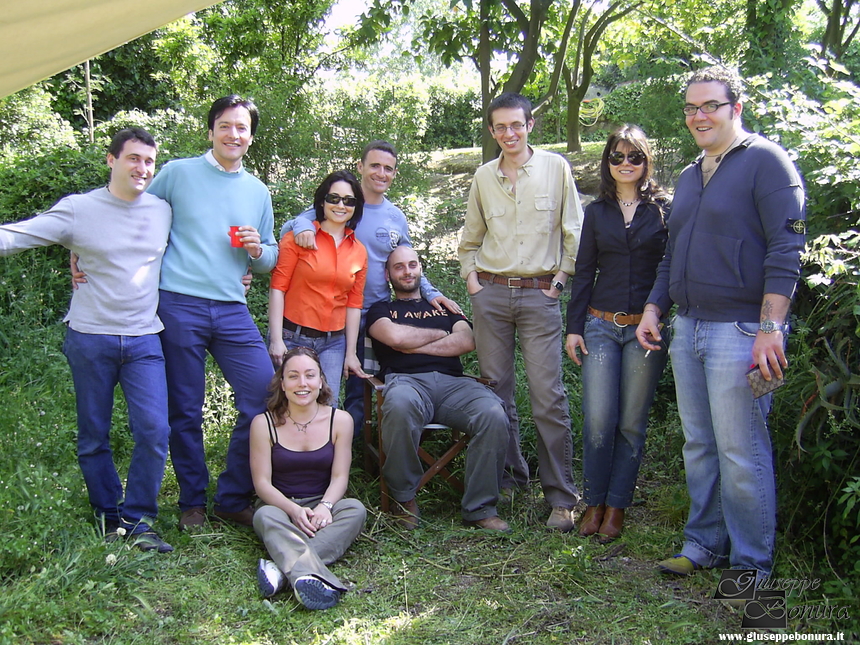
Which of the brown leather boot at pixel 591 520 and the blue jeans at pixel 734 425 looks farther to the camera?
the brown leather boot at pixel 591 520

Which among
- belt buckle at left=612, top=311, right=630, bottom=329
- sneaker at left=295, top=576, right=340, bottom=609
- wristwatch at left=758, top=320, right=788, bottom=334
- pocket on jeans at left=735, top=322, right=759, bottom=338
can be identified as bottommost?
sneaker at left=295, top=576, right=340, bottom=609

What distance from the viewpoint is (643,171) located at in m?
3.71

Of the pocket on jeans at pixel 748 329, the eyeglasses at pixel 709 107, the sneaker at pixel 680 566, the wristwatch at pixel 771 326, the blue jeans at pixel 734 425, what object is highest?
the eyeglasses at pixel 709 107

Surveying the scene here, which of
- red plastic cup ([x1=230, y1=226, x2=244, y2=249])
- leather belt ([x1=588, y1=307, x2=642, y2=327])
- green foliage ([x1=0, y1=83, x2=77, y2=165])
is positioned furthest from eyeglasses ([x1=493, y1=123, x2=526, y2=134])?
green foliage ([x1=0, y1=83, x2=77, y2=165])

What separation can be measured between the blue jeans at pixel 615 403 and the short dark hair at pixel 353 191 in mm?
1339

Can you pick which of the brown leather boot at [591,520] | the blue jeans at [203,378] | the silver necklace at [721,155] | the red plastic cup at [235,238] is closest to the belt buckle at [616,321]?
the silver necklace at [721,155]

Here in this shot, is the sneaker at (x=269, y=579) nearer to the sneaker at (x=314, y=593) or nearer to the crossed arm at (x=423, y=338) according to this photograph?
the sneaker at (x=314, y=593)

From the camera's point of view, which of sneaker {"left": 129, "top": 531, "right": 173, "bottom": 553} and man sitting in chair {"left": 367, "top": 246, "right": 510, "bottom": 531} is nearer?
sneaker {"left": 129, "top": 531, "right": 173, "bottom": 553}

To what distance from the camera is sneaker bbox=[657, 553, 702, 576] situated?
3.32 metres

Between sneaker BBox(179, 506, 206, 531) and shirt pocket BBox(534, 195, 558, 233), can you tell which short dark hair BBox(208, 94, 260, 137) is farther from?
sneaker BBox(179, 506, 206, 531)

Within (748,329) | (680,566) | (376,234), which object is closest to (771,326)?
(748,329)

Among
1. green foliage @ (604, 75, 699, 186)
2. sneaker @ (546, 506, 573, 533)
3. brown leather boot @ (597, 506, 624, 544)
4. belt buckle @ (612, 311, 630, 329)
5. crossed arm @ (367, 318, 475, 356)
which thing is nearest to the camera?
belt buckle @ (612, 311, 630, 329)

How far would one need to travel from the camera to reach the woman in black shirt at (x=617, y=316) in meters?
3.68

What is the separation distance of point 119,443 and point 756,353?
343 centimetres
